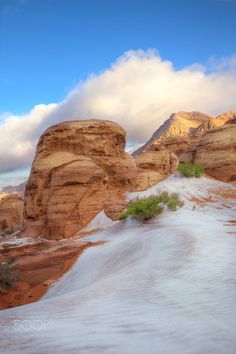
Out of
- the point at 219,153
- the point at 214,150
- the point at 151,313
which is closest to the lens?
the point at 151,313

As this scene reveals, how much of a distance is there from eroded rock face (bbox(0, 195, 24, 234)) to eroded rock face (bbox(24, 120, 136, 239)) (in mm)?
17703

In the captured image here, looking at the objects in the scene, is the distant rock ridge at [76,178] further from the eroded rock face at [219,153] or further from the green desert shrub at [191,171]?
the green desert shrub at [191,171]

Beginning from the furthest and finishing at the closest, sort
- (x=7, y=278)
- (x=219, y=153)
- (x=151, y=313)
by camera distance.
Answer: (x=219, y=153)
(x=7, y=278)
(x=151, y=313)

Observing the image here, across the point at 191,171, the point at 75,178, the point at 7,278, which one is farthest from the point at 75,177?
the point at 191,171

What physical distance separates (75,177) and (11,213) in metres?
22.8

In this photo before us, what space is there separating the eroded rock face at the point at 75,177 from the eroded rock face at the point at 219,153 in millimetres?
9418

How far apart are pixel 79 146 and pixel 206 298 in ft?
62.7

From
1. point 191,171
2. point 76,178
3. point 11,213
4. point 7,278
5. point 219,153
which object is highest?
point 219,153

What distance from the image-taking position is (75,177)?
2031 cm

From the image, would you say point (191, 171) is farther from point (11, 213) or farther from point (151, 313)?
point (11, 213)

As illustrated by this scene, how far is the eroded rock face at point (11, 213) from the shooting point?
1507 inches

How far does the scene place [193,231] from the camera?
992 cm

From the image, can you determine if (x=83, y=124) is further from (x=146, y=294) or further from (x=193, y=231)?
(x=146, y=294)

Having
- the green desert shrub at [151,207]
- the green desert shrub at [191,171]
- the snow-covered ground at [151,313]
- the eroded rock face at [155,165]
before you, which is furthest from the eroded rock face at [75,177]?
the snow-covered ground at [151,313]
